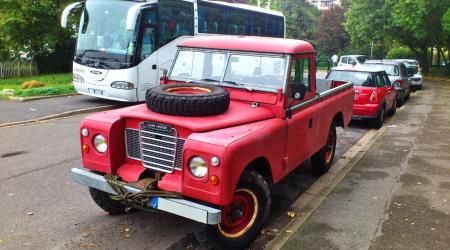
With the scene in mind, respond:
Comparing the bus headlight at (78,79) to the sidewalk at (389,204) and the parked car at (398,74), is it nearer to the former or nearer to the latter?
the sidewalk at (389,204)

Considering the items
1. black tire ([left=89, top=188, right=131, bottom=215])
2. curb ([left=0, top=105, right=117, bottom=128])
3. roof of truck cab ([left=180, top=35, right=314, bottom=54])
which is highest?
roof of truck cab ([left=180, top=35, right=314, bottom=54])

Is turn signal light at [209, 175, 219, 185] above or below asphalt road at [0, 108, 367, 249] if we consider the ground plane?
above

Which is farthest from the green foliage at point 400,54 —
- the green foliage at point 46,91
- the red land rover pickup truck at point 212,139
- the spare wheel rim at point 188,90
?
the spare wheel rim at point 188,90

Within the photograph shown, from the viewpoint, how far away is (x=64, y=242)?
4.66m

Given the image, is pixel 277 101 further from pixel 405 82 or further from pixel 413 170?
pixel 405 82

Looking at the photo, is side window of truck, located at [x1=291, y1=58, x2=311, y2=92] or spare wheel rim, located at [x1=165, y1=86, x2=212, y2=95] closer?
spare wheel rim, located at [x1=165, y1=86, x2=212, y2=95]

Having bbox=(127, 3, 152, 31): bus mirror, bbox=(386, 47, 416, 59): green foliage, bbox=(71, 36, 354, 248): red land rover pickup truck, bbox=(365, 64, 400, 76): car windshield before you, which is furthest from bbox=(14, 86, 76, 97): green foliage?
bbox=(386, 47, 416, 59): green foliage

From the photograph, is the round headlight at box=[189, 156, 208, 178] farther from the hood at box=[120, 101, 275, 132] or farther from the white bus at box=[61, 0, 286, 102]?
the white bus at box=[61, 0, 286, 102]

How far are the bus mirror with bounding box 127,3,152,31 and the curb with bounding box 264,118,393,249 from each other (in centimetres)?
617

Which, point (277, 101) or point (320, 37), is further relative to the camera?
point (320, 37)

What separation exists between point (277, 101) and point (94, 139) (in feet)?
7.23

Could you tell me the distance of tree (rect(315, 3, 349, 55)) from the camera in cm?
5759

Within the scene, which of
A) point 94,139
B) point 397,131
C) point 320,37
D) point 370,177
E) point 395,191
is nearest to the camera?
point 94,139

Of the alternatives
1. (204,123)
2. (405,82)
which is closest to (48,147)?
(204,123)
